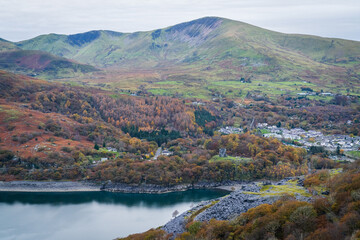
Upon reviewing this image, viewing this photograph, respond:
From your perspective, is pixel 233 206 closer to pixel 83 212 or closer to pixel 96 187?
pixel 83 212

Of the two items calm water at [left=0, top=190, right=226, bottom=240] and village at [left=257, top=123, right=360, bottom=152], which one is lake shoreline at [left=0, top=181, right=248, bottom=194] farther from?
village at [left=257, top=123, right=360, bottom=152]

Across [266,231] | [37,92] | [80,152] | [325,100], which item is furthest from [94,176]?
[325,100]

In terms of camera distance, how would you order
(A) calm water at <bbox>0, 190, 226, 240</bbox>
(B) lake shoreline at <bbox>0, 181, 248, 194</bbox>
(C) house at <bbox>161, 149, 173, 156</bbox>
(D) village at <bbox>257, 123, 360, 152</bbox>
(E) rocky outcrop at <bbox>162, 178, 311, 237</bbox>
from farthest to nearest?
(D) village at <bbox>257, 123, 360, 152</bbox>, (C) house at <bbox>161, 149, 173, 156</bbox>, (B) lake shoreline at <bbox>0, 181, 248, 194</bbox>, (A) calm water at <bbox>0, 190, 226, 240</bbox>, (E) rocky outcrop at <bbox>162, 178, 311, 237</bbox>

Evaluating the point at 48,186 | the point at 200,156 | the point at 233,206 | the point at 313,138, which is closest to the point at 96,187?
the point at 48,186

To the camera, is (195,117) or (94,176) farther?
(195,117)

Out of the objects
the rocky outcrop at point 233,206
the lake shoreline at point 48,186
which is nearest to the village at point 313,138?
the rocky outcrop at point 233,206

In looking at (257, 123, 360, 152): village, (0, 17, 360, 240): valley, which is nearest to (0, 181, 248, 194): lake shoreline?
(0, 17, 360, 240): valley

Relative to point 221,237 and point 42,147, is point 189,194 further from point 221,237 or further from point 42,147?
point 42,147
